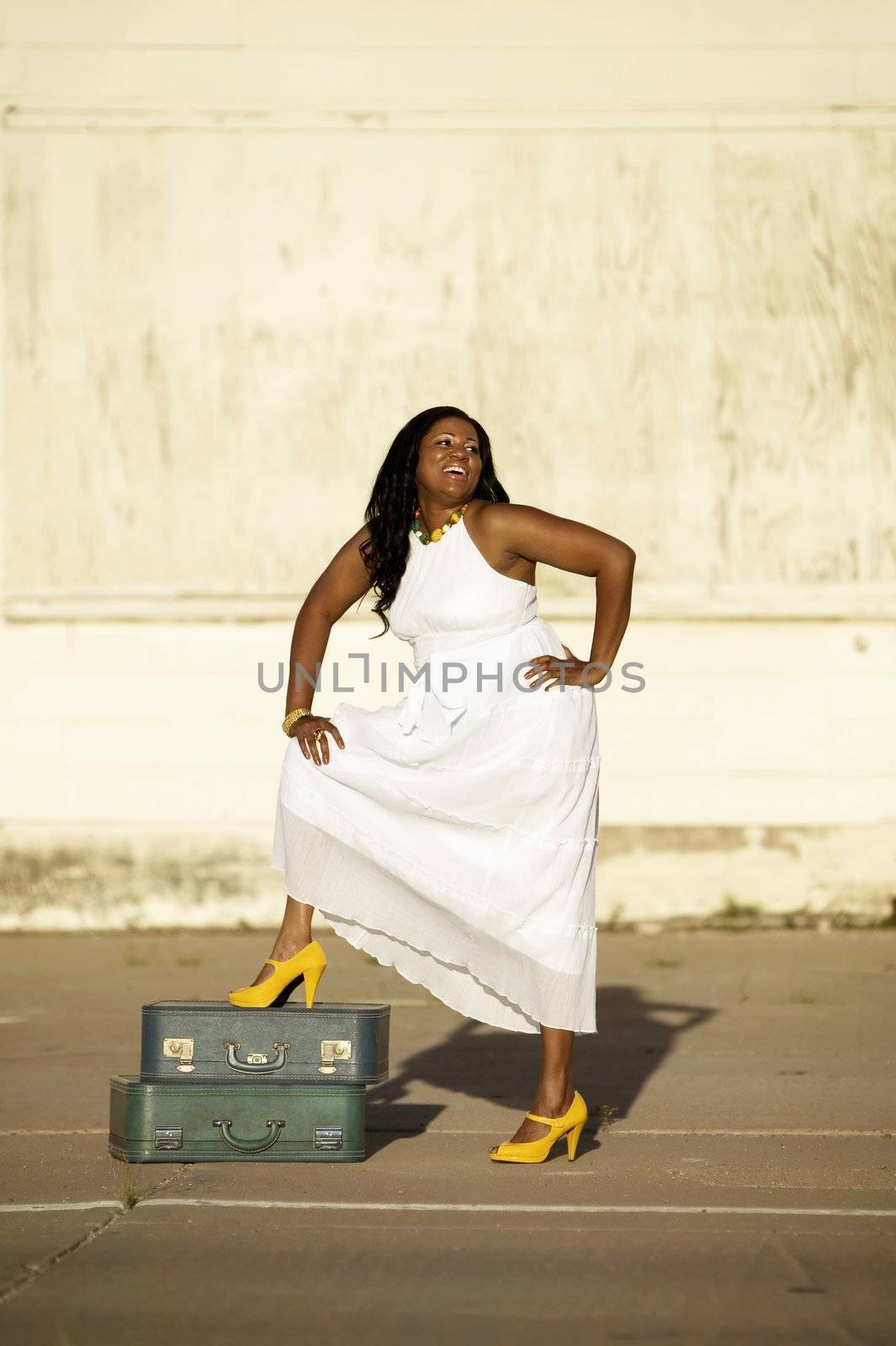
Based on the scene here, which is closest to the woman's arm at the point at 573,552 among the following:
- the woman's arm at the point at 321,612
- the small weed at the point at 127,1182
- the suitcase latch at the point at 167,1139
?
the woman's arm at the point at 321,612

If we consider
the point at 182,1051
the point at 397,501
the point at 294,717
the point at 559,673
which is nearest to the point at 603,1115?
the point at 182,1051

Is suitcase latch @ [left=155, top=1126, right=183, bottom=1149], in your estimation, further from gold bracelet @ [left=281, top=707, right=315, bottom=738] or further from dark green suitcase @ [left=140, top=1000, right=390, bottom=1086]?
gold bracelet @ [left=281, top=707, right=315, bottom=738]

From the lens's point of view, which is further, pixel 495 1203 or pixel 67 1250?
pixel 495 1203

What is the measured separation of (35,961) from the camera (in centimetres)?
1002

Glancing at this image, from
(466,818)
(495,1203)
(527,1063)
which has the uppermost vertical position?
(466,818)

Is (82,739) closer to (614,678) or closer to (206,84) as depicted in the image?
(614,678)

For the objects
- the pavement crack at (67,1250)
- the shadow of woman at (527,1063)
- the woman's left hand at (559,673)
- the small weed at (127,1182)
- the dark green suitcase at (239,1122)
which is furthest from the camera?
the shadow of woman at (527,1063)

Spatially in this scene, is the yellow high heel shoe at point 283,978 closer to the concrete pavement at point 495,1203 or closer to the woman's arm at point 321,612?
the concrete pavement at point 495,1203

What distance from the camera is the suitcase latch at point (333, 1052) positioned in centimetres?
536

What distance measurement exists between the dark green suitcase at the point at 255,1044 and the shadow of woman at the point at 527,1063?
18.0 inches

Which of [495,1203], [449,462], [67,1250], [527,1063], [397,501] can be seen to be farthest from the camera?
[527,1063]

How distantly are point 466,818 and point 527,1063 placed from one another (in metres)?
2.15

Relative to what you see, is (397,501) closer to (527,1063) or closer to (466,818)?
(466,818)

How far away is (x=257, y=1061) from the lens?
211 inches
